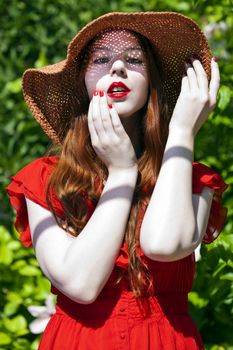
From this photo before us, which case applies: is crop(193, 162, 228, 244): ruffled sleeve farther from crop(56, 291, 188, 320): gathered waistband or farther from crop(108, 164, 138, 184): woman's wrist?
crop(56, 291, 188, 320): gathered waistband

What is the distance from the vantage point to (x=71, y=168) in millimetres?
2314

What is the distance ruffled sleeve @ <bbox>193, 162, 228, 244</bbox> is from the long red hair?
0.11m

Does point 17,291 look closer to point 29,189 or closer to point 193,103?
point 29,189

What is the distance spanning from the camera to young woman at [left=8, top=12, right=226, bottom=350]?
213 centimetres

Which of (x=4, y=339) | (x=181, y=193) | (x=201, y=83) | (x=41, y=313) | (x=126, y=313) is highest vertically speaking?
(x=201, y=83)

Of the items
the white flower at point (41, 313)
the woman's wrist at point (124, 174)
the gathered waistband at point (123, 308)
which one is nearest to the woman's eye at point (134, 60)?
the woman's wrist at point (124, 174)

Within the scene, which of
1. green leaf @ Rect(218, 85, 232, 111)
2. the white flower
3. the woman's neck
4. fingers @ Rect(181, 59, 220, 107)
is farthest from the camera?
the white flower

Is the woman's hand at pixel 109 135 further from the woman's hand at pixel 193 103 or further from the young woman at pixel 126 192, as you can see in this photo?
the woman's hand at pixel 193 103

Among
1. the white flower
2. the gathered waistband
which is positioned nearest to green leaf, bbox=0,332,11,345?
the white flower

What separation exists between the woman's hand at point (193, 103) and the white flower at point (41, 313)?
133cm

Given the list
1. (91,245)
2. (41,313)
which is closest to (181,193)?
(91,245)

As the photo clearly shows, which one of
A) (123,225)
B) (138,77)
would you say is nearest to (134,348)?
(123,225)

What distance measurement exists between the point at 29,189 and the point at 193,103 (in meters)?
0.47

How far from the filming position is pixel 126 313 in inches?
87.2
